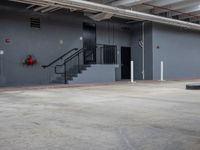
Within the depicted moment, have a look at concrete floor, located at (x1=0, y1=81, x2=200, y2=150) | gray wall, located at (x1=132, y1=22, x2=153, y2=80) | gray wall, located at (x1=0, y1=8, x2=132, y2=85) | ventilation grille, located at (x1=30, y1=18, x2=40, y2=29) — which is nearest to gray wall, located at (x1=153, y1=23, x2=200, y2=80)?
gray wall, located at (x1=132, y1=22, x2=153, y2=80)

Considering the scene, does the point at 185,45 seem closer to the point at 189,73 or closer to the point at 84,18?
the point at 189,73

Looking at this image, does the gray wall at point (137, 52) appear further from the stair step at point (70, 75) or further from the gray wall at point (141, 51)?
the stair step at point (70, 75)

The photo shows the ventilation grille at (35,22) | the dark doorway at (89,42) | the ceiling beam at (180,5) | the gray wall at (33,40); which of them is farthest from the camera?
the dark doorway at (89,42)

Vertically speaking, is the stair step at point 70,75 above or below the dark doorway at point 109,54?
below

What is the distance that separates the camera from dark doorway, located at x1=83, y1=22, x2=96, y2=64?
43.5ft

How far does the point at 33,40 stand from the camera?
37.6 feet

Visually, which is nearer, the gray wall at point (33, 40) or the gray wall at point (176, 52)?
the gray wall at point (33, 40)

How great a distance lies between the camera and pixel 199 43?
18.0 metres

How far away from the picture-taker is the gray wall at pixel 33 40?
10.7 meters

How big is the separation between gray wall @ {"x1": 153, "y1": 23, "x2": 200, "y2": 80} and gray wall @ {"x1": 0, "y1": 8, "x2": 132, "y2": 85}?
465cm

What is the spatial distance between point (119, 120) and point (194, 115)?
118 cm

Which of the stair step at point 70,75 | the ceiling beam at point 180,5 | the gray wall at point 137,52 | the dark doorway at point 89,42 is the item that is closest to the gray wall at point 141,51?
the gray wall at point 137,52

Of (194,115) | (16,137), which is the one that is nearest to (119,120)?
(194,115)

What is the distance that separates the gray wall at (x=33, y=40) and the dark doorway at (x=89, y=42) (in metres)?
0.33
